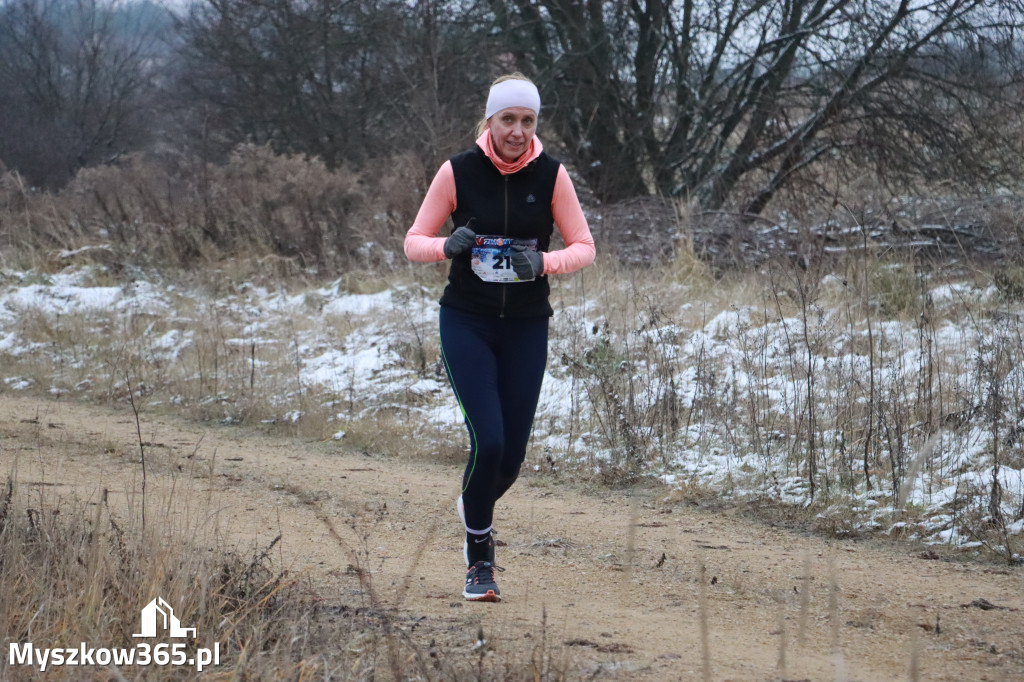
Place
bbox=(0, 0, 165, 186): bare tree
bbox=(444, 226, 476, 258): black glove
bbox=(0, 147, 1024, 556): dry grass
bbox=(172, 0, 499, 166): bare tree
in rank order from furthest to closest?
bbox=(0, 0, 165, 186): bare tree, bbox=(172, 0, 499, 166): bare tree, bbox=(0, 147, 1024, 556): dry grass, bbox=(444, 226, 476, 258): black glove

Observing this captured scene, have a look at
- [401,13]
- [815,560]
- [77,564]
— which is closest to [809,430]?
[815,560]

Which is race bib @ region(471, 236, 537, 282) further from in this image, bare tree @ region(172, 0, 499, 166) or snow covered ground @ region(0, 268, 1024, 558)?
bare tree @ region(172, 0, 499, 166)

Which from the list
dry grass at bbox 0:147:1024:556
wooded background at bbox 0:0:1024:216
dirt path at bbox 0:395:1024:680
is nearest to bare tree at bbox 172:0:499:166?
wooded background at bbox 0:0:1024:216

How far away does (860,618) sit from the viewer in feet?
13.5

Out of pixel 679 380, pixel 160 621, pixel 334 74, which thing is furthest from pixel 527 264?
pixel 334 74

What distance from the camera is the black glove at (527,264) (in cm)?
394

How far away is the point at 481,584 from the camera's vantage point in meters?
4.17

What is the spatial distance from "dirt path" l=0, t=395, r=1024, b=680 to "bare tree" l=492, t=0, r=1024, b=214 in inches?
309

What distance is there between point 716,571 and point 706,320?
4.85 m

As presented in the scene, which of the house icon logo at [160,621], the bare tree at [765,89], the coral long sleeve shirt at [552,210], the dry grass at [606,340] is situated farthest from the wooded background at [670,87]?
the house icon logo at [160,621]

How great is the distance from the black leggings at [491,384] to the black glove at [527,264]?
25 centimetres

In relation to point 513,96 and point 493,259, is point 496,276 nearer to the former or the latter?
point 493,259
